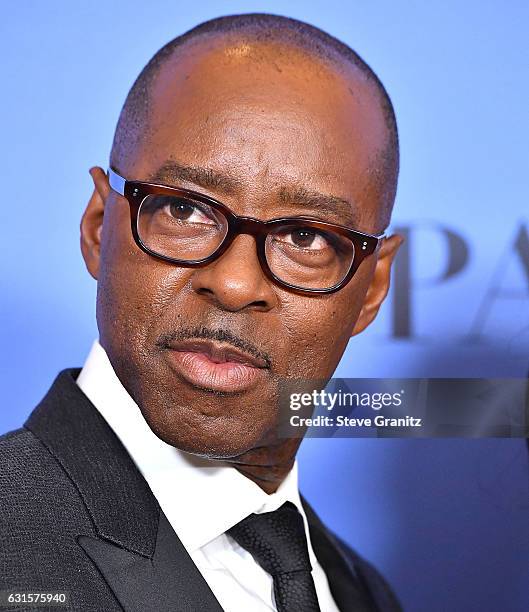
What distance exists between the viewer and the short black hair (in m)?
1.44

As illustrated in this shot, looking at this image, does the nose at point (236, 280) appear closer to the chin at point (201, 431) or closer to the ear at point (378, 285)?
the chin at point (201, 431)

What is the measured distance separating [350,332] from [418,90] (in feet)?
2.63

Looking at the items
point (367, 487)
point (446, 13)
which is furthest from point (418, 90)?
point (367, 487)

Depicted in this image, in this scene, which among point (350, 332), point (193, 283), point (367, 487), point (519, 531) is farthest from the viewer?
point (367, 487)

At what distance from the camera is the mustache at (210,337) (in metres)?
1.28

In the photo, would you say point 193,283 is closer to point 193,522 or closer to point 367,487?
point 193,522

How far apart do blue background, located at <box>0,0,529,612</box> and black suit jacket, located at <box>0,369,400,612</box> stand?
70cm

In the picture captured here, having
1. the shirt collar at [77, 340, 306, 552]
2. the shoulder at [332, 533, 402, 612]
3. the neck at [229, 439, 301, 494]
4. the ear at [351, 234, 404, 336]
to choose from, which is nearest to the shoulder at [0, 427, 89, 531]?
the shirt collar at [77, 340, 306, 552]

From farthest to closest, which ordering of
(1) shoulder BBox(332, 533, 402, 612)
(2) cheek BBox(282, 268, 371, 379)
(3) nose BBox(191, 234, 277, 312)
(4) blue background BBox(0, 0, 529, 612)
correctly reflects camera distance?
(4) blue background BBox(0, 0, 529, 612) → (1) shoulder BBox(332, 533, 402, 612) → (2) cheek BBox(282, 268, 371, 379) → (3) nose BBox(191, 234, 277, 312)

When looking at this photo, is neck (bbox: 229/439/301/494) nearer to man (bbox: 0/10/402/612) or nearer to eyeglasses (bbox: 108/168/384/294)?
man (bbox: 0/10/402/612)

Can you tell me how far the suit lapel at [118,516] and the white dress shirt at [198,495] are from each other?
0.09 ft

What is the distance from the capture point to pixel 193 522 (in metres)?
1.33

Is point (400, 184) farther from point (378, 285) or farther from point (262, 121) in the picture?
point (262, 121)

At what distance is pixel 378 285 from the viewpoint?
1.64 meters
